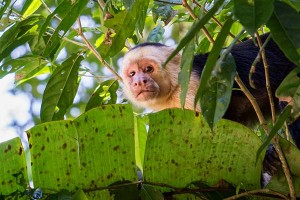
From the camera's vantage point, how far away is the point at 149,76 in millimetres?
3867

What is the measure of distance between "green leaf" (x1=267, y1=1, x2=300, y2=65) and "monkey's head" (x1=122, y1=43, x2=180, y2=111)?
2398 mm

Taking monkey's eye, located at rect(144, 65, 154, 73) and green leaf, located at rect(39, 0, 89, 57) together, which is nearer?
green leaf, located at rect(39, 0, 89, 57)

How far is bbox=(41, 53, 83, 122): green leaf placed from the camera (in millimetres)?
2777

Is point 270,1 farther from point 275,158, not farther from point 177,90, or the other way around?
point 177,90

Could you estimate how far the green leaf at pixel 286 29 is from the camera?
128 centimetres

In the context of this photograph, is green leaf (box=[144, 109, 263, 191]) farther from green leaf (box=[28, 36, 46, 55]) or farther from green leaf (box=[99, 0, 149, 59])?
green leaf (box=[28, 36, 46, 55])

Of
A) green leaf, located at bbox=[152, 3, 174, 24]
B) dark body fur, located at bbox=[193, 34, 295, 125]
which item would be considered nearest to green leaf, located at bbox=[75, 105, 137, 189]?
green leaf, located at bbox=[152, 3, 174, 24]

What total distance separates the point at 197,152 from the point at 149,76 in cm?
175

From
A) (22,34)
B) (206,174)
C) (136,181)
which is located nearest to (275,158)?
(206,174)

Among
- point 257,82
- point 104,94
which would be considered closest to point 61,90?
point 104,94

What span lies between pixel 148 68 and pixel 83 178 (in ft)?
6.15

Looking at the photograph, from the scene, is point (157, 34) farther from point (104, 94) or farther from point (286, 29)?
point (286, 29)

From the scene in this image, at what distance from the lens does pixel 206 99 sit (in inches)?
65.2

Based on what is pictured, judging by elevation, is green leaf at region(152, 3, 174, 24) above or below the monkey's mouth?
above
